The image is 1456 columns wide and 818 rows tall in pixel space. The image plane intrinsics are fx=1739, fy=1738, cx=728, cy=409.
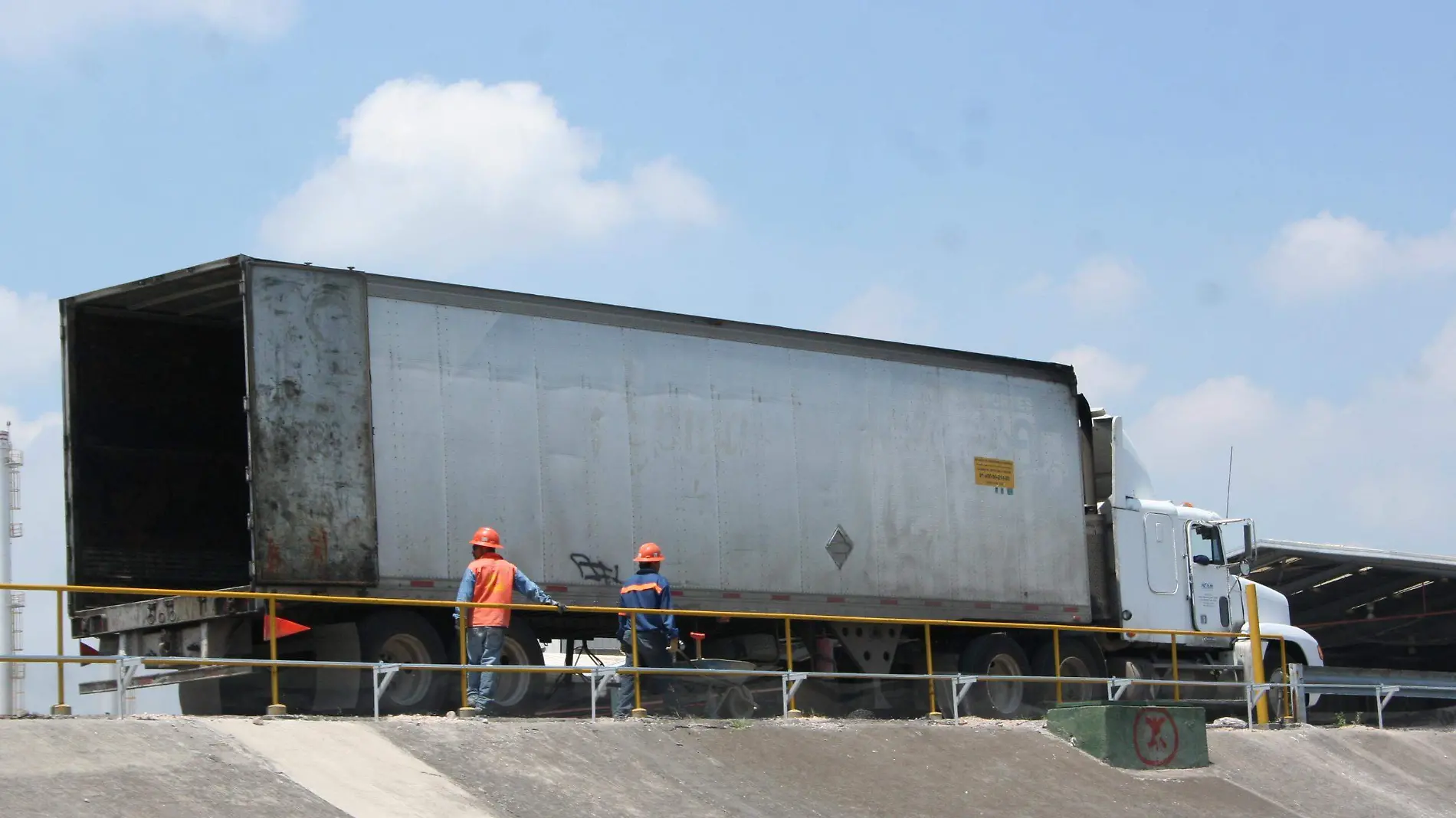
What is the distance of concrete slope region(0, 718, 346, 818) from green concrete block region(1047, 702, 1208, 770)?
28.1 feet

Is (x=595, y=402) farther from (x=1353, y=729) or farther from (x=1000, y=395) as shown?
(x=1353, y=729)

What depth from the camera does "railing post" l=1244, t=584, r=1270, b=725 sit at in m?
20.0

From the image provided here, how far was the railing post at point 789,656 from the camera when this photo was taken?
50.5 feet

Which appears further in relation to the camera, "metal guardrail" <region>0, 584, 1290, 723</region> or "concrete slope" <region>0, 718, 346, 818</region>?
"metal guardrail" <region>0, 584, 1290, 723</region>

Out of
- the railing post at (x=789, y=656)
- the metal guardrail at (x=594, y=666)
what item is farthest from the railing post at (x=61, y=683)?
the railing post at (x=789, y=656)

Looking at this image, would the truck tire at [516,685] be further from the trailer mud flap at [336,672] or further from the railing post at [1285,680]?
the railing post at [1285,680]

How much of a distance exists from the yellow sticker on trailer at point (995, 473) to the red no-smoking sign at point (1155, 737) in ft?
11.0

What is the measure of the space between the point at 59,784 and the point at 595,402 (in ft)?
23.2

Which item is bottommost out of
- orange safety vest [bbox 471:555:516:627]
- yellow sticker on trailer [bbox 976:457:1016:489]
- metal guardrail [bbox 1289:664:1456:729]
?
metal guardrail [bbox 1289:664:1456:729]

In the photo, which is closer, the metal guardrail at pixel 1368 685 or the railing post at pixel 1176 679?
the railing post at pixel 1176 679

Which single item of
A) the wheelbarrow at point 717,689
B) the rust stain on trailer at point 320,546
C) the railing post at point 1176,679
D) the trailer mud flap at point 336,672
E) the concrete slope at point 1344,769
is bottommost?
the concrete slope at point 1344,769

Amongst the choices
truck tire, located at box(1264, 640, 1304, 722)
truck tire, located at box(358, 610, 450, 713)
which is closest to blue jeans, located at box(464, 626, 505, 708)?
truck tire, located at box(358, 610, 450, 713)

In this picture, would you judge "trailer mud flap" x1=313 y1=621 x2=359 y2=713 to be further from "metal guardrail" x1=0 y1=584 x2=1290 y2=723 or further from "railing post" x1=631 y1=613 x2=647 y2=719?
"railing post" x1=631 y1=613 x2=647 y2=719

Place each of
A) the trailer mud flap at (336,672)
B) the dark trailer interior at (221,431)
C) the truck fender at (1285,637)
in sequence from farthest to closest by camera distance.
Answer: the truck fender at (1285,637), the dark trailer interior at (221,431), the trailer mud flap at (336,672)
